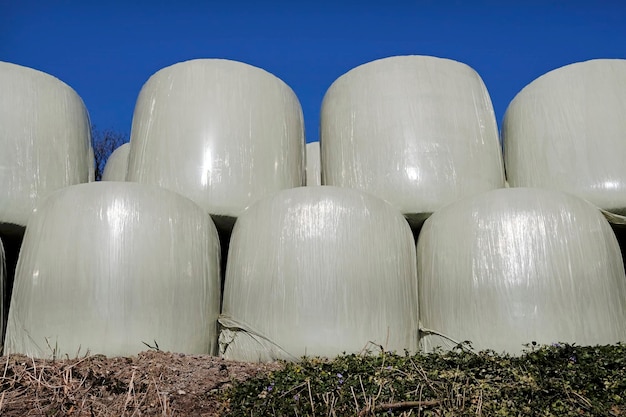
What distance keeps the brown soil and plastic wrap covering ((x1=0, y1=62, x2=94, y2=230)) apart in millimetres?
2407

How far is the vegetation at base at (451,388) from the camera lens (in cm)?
518

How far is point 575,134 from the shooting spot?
325 inches

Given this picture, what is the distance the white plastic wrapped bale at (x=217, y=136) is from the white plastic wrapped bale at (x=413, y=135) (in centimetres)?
75

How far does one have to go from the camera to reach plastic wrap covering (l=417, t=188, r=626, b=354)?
6918 mm

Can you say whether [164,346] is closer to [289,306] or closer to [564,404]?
[289,306]

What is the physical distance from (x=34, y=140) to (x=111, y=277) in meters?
2.53

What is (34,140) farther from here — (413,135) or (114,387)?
(413,135)

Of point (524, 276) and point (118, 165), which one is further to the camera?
point (118, 165)

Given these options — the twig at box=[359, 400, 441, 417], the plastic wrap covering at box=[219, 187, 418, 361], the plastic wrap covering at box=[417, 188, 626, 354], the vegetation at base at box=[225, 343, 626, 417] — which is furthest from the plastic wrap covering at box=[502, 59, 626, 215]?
the twig at box=[359, 400, 441, 417]

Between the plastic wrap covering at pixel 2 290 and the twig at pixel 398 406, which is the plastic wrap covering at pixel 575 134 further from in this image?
the plastic wrap covering at pixel 2 290

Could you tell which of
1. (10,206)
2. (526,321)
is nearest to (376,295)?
(526,321)

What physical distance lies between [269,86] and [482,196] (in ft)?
10.4

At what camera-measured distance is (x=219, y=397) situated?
5660 mm

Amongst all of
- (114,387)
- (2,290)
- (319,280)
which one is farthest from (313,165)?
(114,387)
